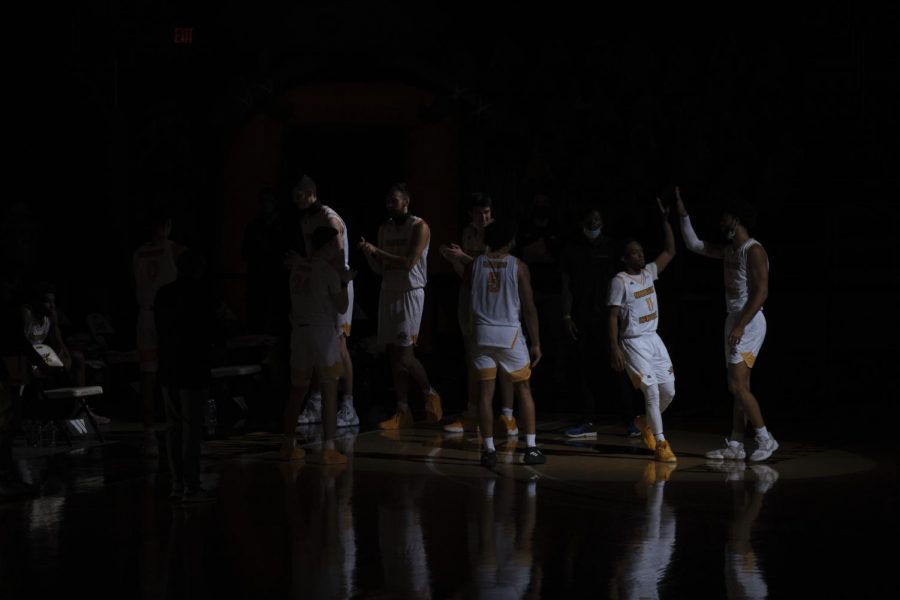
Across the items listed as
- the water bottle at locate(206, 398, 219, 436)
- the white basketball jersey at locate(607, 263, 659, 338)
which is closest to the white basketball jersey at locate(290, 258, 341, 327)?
the white basketball jersey at locate(607, 263, 659, 338)

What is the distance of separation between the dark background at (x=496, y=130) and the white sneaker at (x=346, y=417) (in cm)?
512

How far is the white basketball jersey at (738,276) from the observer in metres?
11.1

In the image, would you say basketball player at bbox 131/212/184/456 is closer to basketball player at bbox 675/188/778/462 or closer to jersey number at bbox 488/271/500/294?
jersey number at bbox 488/271/500/294

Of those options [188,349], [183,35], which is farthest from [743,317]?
[183,35]

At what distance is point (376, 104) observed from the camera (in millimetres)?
18766

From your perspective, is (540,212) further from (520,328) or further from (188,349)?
(188,349)

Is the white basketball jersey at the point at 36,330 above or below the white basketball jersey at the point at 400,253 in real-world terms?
below

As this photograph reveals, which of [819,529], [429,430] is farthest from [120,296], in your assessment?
[819,529]

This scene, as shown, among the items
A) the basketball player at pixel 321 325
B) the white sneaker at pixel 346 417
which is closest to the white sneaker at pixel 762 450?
the basketball player at pixel 321 325

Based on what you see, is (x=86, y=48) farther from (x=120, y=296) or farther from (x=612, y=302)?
(x=612, y=302)

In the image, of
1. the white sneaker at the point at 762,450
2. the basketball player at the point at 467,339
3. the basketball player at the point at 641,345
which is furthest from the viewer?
the basketball player at the point at 467,339

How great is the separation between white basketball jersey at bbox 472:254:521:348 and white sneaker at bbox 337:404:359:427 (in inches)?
115

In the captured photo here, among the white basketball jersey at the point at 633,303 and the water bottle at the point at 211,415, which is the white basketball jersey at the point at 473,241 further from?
the water bottle at the point at 211,415

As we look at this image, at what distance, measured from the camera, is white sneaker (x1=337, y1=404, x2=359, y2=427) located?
45.0ft
